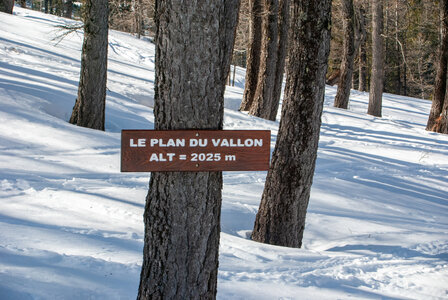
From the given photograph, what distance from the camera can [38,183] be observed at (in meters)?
6.38

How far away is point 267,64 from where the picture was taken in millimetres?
13414

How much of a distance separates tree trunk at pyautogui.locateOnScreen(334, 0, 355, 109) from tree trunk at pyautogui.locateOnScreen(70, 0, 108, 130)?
394 inches

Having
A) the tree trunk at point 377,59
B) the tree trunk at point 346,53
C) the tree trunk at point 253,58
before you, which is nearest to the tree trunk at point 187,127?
the tree trunk at point 253,58

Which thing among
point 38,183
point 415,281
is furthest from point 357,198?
point 38,183

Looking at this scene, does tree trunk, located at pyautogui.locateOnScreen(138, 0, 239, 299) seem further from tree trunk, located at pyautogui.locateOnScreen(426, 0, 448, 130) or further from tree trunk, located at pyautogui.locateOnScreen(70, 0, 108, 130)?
tree trunk, located at pyautogui.locateOnScreen(426, 0, 448, 130)

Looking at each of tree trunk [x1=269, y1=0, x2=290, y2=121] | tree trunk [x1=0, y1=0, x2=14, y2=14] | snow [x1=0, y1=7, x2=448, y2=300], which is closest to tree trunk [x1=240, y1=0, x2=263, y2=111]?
tree trunk [x1=269, y1=0, x2=290, y2=121]

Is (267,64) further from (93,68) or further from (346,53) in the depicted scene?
(346,53)

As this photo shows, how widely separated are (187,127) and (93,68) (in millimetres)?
7001

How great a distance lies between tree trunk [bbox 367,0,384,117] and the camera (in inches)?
666

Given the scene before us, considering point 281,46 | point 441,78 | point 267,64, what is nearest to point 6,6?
point 281,46

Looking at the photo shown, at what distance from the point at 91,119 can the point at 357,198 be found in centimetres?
514

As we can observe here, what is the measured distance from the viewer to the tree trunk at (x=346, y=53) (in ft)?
56.4

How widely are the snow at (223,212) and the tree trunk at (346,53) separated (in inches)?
208

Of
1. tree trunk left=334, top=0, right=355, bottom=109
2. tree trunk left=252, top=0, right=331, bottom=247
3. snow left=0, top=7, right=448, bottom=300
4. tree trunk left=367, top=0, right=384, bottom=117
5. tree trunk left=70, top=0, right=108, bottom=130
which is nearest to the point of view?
snow left=0, top=7, right=448, bottom=300
